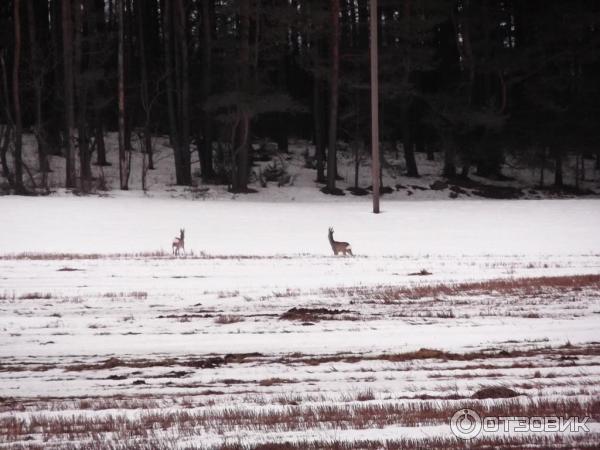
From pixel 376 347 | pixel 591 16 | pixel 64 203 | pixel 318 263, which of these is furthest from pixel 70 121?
pixel 376 347

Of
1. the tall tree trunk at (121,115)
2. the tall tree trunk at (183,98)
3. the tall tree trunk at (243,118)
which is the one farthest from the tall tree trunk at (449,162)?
the tall tree trunk at (121,115)

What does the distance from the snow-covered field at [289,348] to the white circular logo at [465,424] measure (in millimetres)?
84

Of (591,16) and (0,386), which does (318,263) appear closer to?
(0,386)

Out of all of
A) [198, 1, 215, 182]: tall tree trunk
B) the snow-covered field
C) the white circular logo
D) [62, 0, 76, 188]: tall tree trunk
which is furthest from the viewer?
[198, 1, 215, 182]: tall tree trunk

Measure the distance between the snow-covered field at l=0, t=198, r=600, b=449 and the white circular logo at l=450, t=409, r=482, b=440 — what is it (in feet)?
0.28

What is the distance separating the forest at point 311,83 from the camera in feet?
136

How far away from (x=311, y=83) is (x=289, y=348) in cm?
5082

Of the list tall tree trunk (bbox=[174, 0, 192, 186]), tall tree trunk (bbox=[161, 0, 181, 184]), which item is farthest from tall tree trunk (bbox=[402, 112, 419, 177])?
tall tree trunk (bbox=[161, 0, 181, 184])

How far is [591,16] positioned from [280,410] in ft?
146

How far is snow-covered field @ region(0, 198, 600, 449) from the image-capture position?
576 centimetres

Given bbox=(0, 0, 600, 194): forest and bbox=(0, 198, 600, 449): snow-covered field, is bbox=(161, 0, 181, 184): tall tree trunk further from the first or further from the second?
bbox=(0, 198, 600, 449): snow-covered field

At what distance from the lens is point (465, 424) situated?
558 cm

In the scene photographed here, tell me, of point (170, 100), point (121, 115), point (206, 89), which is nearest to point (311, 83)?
point (206, 89)

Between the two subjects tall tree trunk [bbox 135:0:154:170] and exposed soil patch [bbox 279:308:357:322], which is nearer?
exposed soil patch [bbox 279:308:357:322]
